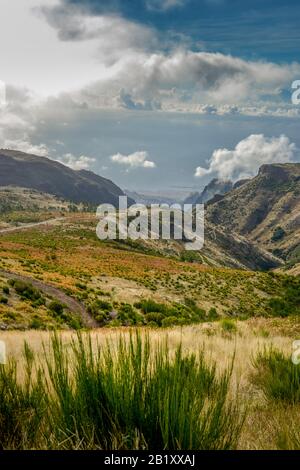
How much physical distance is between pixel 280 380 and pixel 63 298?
117 feet

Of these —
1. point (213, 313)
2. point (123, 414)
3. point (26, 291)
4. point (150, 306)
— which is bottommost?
point (213, 313)

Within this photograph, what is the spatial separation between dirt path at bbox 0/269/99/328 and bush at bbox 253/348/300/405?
89.1 feet

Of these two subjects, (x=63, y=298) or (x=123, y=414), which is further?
(x=63, y=298)

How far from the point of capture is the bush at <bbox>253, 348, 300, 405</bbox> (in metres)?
6.41

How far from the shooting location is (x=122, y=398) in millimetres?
3957

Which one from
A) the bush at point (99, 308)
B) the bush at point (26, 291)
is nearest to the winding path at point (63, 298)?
the bush at point (99, 308)

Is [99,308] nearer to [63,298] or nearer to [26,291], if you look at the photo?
[63,298]

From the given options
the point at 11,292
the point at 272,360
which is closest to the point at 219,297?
the point at 11,292

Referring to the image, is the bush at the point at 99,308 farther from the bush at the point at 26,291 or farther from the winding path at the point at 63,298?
the bush at the point at 26,291

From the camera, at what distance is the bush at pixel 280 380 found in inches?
253

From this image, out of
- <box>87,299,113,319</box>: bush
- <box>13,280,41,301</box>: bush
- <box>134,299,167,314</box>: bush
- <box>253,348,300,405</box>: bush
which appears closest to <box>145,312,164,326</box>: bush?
<box>134,299,167,314</box>: bush

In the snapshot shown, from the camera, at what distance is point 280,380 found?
6.83 metres

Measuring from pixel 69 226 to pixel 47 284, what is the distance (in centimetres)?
10391

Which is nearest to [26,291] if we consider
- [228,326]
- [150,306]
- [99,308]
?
[99,308]
